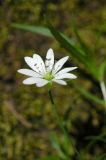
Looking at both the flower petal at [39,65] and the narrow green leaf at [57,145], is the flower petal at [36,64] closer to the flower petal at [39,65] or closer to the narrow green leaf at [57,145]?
the flower petal at [39,65]

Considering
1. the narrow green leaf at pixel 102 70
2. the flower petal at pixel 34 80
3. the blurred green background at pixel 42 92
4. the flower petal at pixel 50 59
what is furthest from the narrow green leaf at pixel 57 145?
the flower petal at pixel 34 80

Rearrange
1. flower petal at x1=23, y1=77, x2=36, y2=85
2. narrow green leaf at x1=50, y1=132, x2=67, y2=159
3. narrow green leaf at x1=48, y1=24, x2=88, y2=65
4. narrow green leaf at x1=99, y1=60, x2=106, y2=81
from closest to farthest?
flower petal at x1=23, y1=77, x2=36, y2=85 < narrow green leaf at x1=48, y1=24, x2=88, y2=65 < narrow green leaf at x1=50, y1=132, x2=67, y2=159 < narrow green leaf at x1=99, y1=60, x2=106, y2=81

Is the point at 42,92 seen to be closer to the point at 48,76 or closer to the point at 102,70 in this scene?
the point at 102,70

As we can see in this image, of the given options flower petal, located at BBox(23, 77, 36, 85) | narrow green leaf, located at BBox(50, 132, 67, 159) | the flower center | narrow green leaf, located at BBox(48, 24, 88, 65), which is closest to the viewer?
flower petal, located at BBox(23, 77, 36, 85)

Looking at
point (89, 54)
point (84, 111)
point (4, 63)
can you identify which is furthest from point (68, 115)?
point (4, 63)

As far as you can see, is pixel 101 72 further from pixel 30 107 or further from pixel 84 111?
pixel 30 107

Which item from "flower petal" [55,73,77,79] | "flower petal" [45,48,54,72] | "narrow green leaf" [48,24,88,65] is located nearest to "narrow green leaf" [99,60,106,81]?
"narrow green leaf" [48,24,88,65]

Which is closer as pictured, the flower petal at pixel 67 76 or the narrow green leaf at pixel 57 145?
the flower petal at pixel 67 76

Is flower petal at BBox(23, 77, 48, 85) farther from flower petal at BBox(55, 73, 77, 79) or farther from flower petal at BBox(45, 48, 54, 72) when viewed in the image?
flower petal at BBox(45, 48, 54, 72)
